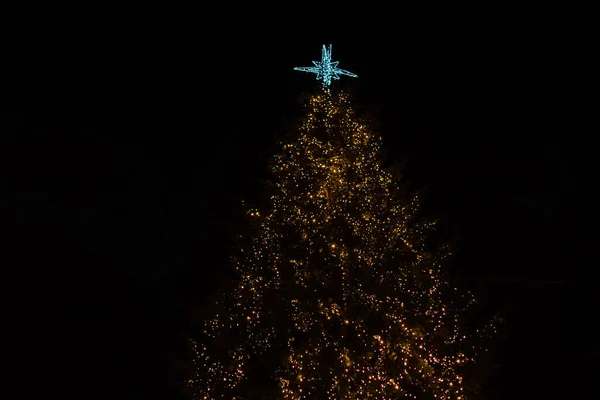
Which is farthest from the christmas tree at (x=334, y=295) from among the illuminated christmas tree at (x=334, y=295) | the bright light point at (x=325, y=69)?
the bright light point at (x=325, y=69)

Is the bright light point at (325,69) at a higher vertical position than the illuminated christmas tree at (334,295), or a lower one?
higher

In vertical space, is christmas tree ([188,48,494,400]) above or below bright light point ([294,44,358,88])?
below

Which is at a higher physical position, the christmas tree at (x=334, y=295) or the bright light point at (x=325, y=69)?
the bright light point at (x=325, y=69)


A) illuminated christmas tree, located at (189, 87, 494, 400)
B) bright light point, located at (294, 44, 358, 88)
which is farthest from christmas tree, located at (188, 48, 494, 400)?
bright light point, located at (294, 44, 358, 88)

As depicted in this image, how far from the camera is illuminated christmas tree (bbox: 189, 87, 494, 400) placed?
3816 mm

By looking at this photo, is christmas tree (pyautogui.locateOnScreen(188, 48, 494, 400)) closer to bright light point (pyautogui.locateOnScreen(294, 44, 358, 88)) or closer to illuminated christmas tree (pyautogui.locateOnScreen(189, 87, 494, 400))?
illuminated christmas tree (pyautogui.locateOnScreen(189, 87, 494, 400))

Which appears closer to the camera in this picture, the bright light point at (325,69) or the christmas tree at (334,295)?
the christmas tree at (334,295)

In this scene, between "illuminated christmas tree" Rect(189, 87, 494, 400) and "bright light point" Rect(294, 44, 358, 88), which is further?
"bright light point" Rect(294, 44, 358, 88)

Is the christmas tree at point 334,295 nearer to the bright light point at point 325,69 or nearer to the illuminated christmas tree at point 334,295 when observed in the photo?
the illuminated christmas tree at point 334,295

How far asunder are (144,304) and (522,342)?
4989 mm

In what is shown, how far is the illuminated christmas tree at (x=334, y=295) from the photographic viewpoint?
12.5 feet

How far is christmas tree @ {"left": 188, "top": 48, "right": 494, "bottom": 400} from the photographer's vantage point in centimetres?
382

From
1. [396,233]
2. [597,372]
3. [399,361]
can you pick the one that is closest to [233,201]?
[396,233]

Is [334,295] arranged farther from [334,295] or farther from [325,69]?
[325,69]
